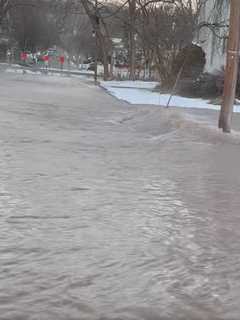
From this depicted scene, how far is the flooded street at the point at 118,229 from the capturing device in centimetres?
445

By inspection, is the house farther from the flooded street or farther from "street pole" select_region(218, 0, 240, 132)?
the flooded street

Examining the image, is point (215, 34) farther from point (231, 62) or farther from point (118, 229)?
point (118, 229)

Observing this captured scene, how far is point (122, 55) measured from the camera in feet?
260

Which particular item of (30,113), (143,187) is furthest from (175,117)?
(143,187)

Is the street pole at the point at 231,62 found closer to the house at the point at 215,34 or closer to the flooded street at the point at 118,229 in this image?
the flooded street at the point at 118,229

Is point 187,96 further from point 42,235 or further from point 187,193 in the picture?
point 42,235

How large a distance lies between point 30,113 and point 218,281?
14.3 m

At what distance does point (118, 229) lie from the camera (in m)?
6.32

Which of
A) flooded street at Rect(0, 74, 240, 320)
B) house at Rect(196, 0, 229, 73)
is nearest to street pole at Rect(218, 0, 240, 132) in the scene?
flooded street at Rect(0, 74, 240, 320)

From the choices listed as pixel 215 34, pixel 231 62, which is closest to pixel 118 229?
pixel 231 62

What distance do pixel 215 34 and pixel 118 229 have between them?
30.9 metres

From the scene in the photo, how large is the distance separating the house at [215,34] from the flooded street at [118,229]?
2321cm

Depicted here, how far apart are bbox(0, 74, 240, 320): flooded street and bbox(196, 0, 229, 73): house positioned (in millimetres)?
23206

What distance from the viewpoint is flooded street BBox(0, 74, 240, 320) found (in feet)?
14.6
